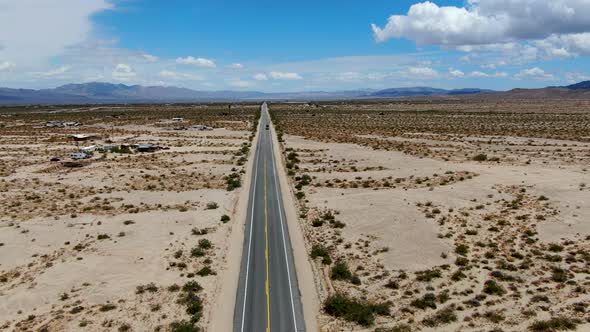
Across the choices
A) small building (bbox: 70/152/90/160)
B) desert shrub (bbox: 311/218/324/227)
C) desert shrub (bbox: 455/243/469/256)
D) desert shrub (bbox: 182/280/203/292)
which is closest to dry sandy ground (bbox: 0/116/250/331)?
desert shrub (bbox: 182/280/203/292)

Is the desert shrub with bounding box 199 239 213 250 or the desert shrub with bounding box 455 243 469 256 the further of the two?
the desert shrub with bounding box 199 239 213 250

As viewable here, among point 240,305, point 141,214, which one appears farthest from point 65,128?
point 240,305

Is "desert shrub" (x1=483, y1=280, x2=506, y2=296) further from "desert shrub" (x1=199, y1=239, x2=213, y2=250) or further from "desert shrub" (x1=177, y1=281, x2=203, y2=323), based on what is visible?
"desert shrub" (x1=199, y1=239, x2=213, y2=250)

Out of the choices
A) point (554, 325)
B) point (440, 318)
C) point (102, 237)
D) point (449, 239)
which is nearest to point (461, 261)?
point (449, 239)

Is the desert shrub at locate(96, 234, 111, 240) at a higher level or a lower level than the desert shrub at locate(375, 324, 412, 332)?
higher

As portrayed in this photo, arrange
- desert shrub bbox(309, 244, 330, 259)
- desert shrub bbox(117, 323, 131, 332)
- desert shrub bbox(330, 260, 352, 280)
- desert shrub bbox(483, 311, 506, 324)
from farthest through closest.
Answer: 1. desert shrub bbox(309, 244, 330, 259)
2. desert shrub bbox(330, 260, 352, 280)
3. desert shrub bbox(117, 323, 131, 332)
4. desert shrub bbox(483, 311, 506, 324)

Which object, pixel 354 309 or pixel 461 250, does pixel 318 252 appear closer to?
pixel 354 309

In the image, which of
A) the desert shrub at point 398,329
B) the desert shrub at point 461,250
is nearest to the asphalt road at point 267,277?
the desert shrub at point 398,329
